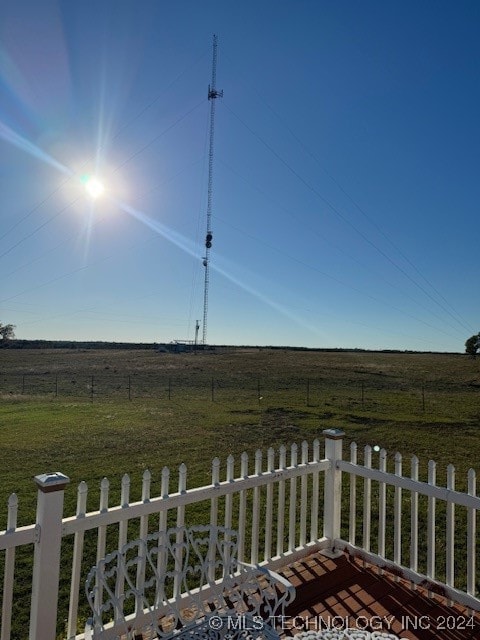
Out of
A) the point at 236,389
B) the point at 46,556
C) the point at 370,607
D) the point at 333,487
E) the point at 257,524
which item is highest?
the point at 46,556

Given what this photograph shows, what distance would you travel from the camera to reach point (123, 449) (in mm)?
9156

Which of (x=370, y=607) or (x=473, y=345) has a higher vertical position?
(x=473, y=345)

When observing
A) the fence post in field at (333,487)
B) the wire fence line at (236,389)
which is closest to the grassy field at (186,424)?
the wire fence line at (236,389)

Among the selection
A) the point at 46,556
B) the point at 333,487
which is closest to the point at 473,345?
the point at 333,487

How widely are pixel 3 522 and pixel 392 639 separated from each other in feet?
16.8

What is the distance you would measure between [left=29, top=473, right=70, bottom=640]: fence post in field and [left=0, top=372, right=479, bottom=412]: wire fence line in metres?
14.0

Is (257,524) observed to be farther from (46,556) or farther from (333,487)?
(46,556)

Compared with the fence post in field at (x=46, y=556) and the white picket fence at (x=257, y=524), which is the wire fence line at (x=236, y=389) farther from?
the fence post in field at (x=46, y=556)

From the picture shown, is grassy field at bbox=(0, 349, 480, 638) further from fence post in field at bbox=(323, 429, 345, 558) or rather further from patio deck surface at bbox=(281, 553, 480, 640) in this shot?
fence post in field at bbox=(323, 429, 345, 558)

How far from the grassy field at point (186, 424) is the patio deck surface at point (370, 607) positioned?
2059 millimetres

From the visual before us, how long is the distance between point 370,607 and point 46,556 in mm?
2487

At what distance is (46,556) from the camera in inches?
97.7

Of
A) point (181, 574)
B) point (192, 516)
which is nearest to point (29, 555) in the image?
point (192, 516)

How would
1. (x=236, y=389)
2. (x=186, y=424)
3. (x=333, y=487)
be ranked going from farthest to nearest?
(x=236, y=389), (x=186, y=424), (x=333, y=487)
